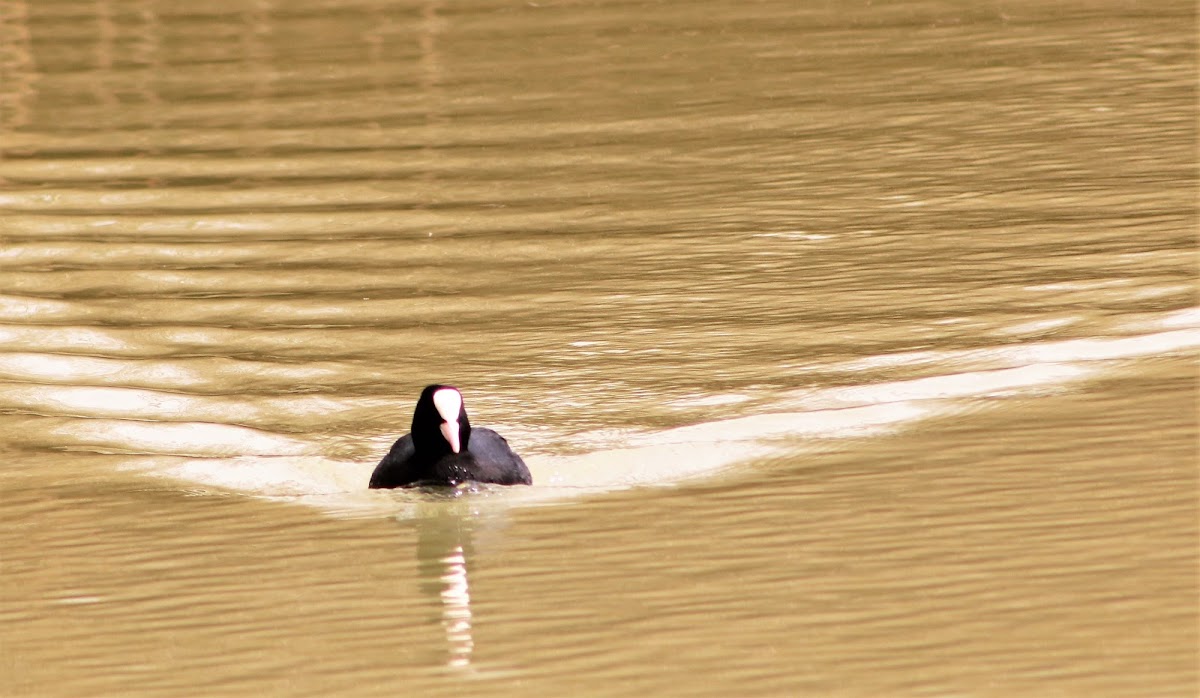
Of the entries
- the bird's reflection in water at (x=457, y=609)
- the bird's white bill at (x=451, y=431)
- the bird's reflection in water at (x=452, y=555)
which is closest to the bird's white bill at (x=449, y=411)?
the bird's white bill at (x=451, y=431)

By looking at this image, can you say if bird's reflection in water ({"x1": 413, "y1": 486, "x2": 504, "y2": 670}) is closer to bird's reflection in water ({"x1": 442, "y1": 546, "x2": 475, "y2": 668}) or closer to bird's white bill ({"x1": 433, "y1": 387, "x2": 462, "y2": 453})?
bird's reflection in water ({"x1": 442, "y1": 546, "x2": 475, "y2": 668})

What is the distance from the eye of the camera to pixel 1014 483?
8.46 metres

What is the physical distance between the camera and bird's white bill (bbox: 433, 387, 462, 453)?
340 inches

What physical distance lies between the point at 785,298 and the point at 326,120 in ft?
20.5

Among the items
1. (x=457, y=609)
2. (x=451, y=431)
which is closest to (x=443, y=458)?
(x=451, y=431)

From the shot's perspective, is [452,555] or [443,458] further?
[443,458]

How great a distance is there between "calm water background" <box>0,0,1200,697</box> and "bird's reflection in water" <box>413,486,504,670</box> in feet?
0.08

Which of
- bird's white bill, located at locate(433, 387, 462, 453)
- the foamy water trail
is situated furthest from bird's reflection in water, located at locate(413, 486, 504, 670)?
bird's white bill, located at locate(433, 387, 462, 453)

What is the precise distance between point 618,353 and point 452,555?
10.0 ft

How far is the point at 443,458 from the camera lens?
8.79 metres

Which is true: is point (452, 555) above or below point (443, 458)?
below

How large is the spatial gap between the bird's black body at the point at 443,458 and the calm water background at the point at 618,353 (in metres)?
0.13

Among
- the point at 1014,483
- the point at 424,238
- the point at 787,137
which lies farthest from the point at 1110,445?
the point at 787,137

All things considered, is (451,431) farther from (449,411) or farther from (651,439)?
(651,439)
